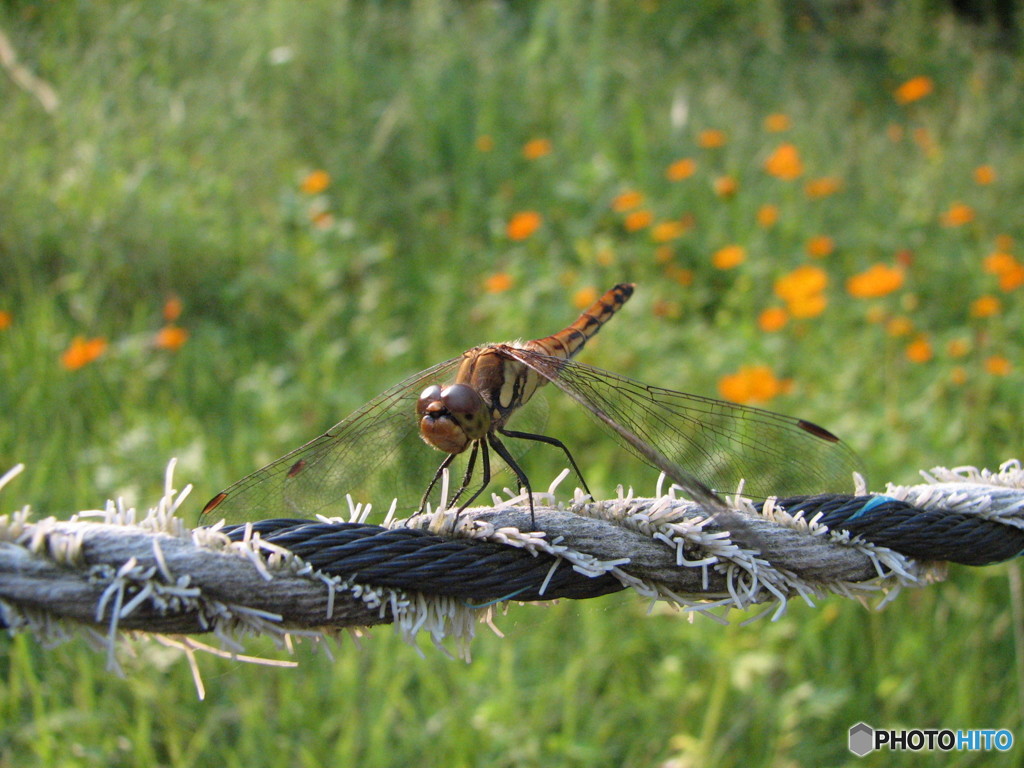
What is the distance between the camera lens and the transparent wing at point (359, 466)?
4.85ft

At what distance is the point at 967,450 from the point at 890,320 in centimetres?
79

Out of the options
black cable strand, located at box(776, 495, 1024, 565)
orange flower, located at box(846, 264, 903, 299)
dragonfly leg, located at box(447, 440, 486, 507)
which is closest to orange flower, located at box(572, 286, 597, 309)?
orange flower, located at box(846, 264, 903, 299)

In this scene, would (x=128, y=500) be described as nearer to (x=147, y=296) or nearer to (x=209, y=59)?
(x=147, y=296)

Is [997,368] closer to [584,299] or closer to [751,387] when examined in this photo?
[751,387]

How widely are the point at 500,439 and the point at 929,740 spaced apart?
121cm

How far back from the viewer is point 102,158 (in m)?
3.80

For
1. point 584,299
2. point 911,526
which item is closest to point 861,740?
point 911,526

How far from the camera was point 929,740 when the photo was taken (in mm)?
1942

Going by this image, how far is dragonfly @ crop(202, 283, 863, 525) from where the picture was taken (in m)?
1.46

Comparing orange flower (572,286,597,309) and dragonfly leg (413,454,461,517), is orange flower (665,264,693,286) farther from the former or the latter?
dragonfly leg (413,454,461,517)

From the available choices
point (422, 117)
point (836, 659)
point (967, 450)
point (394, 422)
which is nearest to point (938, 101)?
point (422, 117)

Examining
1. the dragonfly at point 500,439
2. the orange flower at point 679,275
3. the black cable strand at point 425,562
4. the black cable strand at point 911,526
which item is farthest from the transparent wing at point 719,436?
the orange flower at point 679,275

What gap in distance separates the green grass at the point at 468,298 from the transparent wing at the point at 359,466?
363 mm

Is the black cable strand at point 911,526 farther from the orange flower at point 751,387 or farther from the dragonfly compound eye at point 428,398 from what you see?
the orange flower at point 751,387
